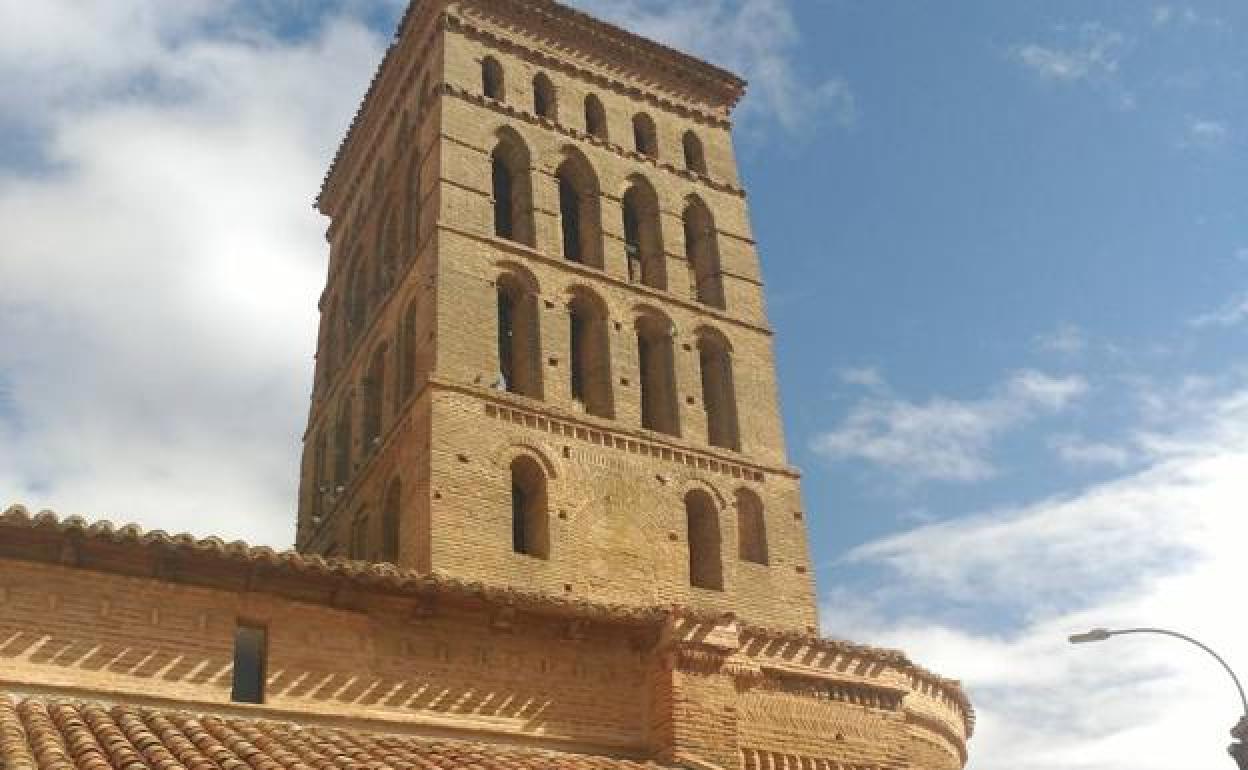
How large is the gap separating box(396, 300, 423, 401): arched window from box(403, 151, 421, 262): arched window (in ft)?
3.34

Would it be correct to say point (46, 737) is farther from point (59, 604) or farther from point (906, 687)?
point (906, 687)

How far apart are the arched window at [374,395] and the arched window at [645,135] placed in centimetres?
586

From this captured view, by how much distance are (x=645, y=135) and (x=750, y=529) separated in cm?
796

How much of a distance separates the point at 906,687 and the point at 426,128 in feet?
37.2

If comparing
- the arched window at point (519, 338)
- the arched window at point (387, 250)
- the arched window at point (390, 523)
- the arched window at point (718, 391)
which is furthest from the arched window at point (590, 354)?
the arched window at point (387, 250)

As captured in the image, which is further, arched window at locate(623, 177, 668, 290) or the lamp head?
arched window at locate(623, 177, 668, 290)

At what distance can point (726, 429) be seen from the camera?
2008cm

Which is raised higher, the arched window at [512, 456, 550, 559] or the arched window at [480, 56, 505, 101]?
the arched window at [480, 56, 505, 101]

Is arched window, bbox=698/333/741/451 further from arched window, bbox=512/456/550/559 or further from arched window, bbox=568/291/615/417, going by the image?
arched window, bbox=512/456/550/559

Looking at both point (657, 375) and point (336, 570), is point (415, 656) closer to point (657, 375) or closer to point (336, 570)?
point (336, 570)

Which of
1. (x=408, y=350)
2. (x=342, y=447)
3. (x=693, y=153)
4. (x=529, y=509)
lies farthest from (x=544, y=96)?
(x=529, y=509)

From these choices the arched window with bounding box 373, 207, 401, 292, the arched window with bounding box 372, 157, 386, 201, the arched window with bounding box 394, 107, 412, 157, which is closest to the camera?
the arched window with bounding box 373, 207, 401, 292

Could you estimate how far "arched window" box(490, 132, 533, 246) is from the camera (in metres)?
20.9

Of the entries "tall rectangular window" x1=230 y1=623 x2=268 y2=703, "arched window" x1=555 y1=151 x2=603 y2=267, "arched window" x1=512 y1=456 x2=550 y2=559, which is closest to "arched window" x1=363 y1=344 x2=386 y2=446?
"arched window" x1=555 y1=151 x2=603 y2=267
